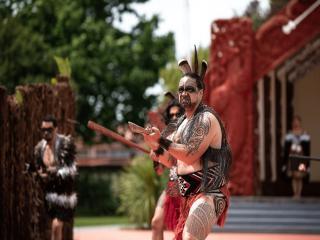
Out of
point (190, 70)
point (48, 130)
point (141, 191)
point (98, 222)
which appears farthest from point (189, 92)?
point (98, 222)

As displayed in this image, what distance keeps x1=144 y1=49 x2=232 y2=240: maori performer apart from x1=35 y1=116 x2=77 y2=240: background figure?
3973mm

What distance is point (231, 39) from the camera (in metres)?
18.5

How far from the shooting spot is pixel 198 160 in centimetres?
728

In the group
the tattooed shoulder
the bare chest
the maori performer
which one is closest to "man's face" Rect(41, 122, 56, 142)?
the bare chest

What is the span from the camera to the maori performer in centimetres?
707

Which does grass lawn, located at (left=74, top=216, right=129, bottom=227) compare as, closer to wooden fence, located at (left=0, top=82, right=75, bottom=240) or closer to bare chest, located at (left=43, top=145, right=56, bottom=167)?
wooden fence, located at (left=0, top=82, right=75, bottom=240)

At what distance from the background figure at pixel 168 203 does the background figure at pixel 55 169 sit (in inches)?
57.0

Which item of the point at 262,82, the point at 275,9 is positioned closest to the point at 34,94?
the point at 262,82

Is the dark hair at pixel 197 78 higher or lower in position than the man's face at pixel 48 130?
higher

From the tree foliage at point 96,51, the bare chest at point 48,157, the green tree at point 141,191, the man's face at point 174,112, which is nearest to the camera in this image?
the man's face at point 174,112

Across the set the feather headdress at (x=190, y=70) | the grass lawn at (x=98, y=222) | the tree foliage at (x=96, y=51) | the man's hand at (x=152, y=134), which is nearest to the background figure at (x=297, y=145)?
the grass lawn at (x=98, y=222)

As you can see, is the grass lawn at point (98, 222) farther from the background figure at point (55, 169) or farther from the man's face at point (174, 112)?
the man's face at point (174, 112)

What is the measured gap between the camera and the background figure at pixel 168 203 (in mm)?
8022

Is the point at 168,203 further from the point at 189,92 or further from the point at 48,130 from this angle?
the point at 48,130
